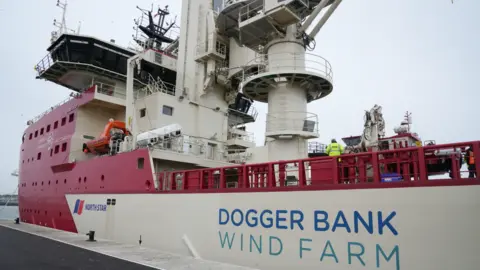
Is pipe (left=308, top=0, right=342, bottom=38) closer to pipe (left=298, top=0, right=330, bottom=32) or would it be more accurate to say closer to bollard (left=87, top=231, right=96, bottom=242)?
pipe (left=298, top=0, right=330, bottom=32)

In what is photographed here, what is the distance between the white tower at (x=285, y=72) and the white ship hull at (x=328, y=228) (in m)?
4.51

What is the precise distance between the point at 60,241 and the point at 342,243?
10.6 m

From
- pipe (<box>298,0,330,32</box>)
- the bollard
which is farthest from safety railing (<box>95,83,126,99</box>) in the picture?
pipe (<box>298,0,330,32</box>)

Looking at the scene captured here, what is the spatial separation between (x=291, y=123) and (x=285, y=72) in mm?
1918

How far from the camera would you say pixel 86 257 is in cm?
999

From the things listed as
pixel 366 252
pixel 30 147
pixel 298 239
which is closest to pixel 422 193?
Answer: pixel 366 252

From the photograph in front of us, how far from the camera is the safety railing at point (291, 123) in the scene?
13375mm

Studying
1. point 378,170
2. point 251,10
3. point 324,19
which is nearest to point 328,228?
point 378,170

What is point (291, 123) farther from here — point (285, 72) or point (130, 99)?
point (130, 99)

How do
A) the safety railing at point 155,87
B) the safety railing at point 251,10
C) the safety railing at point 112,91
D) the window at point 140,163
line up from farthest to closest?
the safety railing at point 112,91 → the safety railing at point 155,87 → the safety railing at point 251,10 → the window at point 140,163

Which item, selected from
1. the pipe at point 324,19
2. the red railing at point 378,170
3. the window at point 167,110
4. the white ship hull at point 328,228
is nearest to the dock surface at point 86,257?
the white ship hull at point 328,228

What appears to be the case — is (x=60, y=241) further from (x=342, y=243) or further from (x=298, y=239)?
(x=342, y=243)

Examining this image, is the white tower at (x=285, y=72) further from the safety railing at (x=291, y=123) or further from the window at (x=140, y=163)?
the window at (x=140, y=163)

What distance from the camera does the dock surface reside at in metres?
8.82
